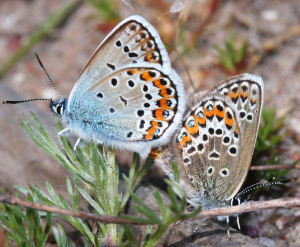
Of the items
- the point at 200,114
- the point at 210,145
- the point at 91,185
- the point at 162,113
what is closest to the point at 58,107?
the point at 91,185

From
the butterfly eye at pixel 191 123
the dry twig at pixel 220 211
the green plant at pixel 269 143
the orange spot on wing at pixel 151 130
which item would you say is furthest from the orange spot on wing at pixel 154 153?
the green plant at pixel 269 143

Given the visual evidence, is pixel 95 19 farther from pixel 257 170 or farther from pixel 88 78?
pixel 257 170

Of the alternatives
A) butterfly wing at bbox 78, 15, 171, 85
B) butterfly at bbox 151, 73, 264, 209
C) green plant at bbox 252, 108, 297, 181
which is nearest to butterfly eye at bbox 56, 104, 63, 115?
butterfly wing at bbox 78, 15, 171, 85

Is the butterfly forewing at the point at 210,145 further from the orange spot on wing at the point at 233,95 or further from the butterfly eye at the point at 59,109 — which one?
the butterfly eye at the point at 59,109

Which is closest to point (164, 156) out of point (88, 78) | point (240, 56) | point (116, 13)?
point (88, 78)

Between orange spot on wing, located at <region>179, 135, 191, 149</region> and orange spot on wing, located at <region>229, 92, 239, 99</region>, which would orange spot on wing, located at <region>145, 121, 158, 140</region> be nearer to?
orange spot on wing, located at <region>179, 135, 191, 149</region>

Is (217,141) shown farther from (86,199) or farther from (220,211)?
(86,199)
